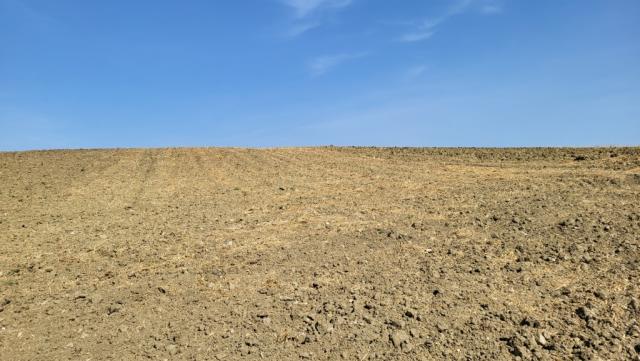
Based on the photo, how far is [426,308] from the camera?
5.81 metres

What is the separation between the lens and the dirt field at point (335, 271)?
524cm

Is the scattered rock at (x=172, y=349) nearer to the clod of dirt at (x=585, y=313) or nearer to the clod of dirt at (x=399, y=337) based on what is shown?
the clod of dirt at (x=399, y=337)

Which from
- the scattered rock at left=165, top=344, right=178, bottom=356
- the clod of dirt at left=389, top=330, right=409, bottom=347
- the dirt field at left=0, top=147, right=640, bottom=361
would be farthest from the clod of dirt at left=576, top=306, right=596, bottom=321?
the scattered rock at left=165, top=344, right=178, bottom=356

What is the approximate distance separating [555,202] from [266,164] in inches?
458

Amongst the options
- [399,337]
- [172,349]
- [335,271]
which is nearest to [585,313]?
[399,337]

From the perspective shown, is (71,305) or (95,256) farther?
(95,256)

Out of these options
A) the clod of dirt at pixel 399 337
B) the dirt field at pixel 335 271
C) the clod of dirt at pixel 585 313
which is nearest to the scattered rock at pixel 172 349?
the dirt field at pixel 335 271

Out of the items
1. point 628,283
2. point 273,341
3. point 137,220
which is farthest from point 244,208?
point 628,283

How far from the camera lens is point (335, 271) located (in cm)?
697

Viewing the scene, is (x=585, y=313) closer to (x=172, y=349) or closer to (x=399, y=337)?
(x=399, y=337)

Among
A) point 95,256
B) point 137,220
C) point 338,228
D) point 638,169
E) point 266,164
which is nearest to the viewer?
point 95,256

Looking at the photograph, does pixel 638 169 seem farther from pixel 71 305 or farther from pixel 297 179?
pixel 71 305

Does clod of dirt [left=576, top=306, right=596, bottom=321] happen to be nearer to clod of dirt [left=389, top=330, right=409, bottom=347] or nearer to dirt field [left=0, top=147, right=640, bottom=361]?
dirt field [left=0, top=147, right=640, bottom=361]

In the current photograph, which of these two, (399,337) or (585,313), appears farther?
(585,313)
